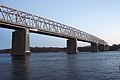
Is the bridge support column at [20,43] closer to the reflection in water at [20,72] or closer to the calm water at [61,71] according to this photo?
the calm water at [61,71]

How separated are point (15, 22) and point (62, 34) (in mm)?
52326

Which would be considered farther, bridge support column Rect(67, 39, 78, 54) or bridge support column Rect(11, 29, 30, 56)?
bridge support column Rect(67, 39, 78, 54)

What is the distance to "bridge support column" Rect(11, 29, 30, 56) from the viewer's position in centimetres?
10294

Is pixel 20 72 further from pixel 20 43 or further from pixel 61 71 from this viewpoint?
pixel 20 43

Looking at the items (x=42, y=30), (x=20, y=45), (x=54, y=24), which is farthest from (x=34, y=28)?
(x=54, y=24)

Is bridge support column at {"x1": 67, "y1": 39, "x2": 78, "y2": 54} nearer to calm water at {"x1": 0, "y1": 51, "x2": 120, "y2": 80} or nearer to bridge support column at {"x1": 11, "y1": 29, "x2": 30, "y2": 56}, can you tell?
bridge support column at {"x1": 11, "y1": 29, "x2": 30, "y2": 56}

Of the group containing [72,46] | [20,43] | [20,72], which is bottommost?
[20,72]

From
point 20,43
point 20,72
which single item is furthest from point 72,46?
point 20,72

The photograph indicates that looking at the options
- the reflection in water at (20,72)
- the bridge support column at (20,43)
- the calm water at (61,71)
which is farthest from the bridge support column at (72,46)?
the reflection in water at (20,72)

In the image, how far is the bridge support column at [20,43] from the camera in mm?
102938

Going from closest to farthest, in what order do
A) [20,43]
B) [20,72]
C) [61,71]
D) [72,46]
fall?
1. [20,72]
2. [61,71]
3. [20,43]
4. [72,46]

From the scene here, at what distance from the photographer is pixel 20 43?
103938 millimetres

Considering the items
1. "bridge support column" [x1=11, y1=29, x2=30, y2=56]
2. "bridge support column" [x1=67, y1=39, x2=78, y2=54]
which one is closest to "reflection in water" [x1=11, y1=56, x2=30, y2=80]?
"bridge support column" [x1=11, y1=29, x2=30, y2=56]

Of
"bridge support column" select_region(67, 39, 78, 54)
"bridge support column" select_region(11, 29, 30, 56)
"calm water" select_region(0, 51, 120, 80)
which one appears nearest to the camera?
"calm water" select_region(0, 51, 120, 80)
